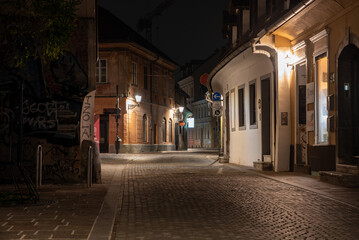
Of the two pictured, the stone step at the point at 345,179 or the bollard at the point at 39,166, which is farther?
the stone step at the point at 345,179

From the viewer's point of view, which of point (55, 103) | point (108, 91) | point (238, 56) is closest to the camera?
point (55, 103)

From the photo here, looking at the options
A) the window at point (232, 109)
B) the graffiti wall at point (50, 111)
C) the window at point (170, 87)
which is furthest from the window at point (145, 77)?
the graffiti wall at point (50, 111)

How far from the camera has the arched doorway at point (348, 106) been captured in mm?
14508

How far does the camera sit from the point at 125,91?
4038cm

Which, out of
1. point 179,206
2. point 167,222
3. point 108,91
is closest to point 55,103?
point 179,206

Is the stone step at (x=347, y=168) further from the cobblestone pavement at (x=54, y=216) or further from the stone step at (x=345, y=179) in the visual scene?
the cobblestone pavement at (x=54, y=216)

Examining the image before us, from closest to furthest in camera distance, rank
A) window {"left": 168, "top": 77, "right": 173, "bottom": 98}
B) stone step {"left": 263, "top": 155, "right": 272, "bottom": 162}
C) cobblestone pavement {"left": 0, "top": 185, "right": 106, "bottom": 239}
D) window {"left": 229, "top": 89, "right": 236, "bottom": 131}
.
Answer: cobblestone pavement {"left": 0, "top": 185, "right": 106, "bottom": 239}
stone step {"left": 263, "top": 155, "right": 272, "bottom": 162}
window {"left": 229, "top": 89, "right": 236, "bottom": 131}
window {"left": 168, "top": 77, "right": 173, "bottom": 98}

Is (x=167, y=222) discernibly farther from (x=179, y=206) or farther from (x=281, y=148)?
(x=281, y=148)

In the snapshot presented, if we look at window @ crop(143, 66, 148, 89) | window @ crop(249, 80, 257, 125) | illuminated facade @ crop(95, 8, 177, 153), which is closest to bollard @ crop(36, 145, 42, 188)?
window @ crop(249, 80, 257, 125)

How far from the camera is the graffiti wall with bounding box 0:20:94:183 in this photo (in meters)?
13.6

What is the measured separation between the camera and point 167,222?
310 inches

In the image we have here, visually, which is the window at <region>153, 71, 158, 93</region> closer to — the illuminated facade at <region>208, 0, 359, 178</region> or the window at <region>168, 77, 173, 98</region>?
the window at <region>168, 77, 173, 98</region>

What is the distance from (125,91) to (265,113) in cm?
2099

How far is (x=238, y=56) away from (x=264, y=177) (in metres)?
6.57
